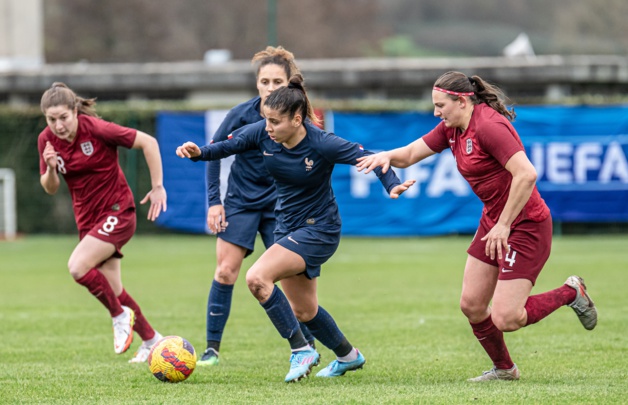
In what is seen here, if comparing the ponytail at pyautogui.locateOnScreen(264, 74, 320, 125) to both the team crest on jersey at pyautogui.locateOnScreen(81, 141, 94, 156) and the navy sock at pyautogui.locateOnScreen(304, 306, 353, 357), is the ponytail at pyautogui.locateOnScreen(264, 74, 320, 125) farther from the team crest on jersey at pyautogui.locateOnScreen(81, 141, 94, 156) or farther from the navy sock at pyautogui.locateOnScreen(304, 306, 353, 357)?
the team crest on jersey at pyautogui.locateOnScreen(81, 141, 94, 156)

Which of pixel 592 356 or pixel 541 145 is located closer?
pixel 592 356

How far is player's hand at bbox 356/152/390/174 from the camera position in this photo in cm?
634

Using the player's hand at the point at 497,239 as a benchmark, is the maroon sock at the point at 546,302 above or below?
below

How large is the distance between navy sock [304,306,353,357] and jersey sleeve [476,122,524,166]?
1.59 meters

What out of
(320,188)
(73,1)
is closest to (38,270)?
(320,188)

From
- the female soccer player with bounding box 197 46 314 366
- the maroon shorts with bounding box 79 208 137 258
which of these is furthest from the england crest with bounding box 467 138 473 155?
the maroon shorts with bounding box 79 208 137 258

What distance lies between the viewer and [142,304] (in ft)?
37.8

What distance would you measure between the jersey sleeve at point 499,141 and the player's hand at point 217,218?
7.57 feet

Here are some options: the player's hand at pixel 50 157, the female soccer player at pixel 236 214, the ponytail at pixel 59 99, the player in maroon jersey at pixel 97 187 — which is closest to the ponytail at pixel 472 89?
the female soccer player at pixel 236 214

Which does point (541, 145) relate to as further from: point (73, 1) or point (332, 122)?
point (73, 1)

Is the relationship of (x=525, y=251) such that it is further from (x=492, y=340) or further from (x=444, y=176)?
(x=444, y=176)

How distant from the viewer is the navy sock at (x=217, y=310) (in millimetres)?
7734

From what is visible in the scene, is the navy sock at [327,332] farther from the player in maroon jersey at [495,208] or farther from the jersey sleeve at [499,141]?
the jersey sleeve at [499,141]

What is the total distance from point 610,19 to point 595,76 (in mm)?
22330
